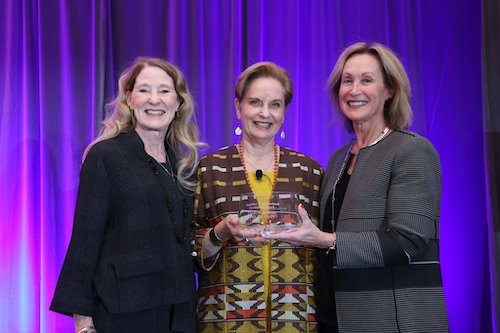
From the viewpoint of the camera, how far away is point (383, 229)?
67.8 inches

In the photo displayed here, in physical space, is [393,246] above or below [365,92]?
below

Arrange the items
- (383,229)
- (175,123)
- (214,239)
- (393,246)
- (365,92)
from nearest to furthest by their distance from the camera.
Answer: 1. (393,246)
2. (383,229)
3. (214,239)
4. (365,92)
5. (175,123)

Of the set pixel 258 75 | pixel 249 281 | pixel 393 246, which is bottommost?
pixel 249 281

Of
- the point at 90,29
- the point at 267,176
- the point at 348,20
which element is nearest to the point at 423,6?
the point at 348,20

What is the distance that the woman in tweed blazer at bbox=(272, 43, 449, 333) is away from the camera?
163 cm

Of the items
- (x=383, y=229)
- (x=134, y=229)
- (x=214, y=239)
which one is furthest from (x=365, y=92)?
(x=134, y=229)

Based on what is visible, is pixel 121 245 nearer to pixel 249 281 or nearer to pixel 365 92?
pixel 249 281

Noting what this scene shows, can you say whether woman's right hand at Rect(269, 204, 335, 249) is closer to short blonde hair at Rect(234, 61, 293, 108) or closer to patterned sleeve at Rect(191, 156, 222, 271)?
patterned sleeve at Rect(191, 156, 222, 271)

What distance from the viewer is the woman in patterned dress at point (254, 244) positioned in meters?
1.90

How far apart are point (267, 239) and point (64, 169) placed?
7.92 feet

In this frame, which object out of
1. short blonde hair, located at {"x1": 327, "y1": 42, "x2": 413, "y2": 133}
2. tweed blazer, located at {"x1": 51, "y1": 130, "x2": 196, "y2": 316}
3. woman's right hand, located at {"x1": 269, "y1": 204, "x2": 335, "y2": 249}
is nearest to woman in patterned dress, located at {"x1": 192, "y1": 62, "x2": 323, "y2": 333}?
tweed blazer, located at {"x1": 51, "y1": 130, "x2": 196, "y2": 316}

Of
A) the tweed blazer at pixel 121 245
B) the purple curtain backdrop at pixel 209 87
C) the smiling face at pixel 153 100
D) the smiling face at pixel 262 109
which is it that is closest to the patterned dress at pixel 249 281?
the tweed blazer at pixel 121 245

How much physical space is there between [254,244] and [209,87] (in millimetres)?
1891

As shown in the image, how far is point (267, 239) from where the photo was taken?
1.45 m
